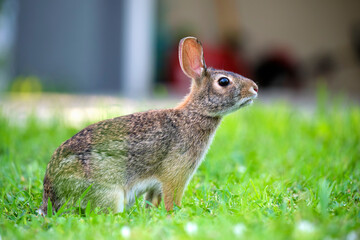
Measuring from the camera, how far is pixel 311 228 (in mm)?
2229

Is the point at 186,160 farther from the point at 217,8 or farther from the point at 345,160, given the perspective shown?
the point at 217,8

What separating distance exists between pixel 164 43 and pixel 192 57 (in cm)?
1120

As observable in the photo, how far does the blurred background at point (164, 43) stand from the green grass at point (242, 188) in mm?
5426

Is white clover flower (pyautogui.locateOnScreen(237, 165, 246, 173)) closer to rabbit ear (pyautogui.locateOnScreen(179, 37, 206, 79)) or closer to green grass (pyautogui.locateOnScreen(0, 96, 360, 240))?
green grass (pyautogui.locateOnScreen(0, 96, 360, 240))

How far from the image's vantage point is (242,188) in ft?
10.8

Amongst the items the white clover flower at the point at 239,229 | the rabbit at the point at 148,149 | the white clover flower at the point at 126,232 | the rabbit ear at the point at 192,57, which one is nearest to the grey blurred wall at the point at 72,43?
the rabbit ear at the point at 192,57

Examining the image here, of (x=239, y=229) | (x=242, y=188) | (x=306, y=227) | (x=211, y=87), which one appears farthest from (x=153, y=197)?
(x=306, y=227)

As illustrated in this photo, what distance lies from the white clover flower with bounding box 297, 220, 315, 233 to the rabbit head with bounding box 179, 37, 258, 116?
139cm

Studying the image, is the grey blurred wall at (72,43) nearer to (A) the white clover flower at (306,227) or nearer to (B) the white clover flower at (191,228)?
(B) the white clover flower at (191,228)

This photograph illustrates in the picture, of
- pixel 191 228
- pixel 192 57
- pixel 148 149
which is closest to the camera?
pixel 191 228

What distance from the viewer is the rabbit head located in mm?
3518

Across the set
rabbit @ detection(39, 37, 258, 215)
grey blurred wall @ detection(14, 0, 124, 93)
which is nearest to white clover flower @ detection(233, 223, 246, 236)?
rabbit @ detection(39, 37, 258, 215)


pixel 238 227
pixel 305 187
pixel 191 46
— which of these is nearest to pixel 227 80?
pixel 191 46

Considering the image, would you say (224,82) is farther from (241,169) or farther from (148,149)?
(241,169)
